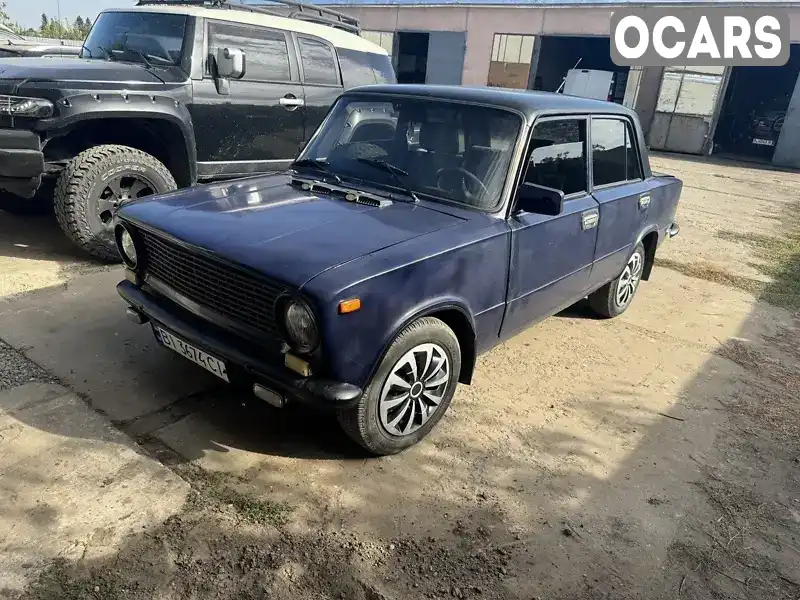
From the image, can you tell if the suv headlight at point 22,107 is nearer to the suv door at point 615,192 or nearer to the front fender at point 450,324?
the front fender at point 450,324

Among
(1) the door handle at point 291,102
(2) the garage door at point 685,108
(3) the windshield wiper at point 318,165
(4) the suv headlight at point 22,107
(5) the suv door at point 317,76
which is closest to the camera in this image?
(3) the windshield wiper at point 318,165

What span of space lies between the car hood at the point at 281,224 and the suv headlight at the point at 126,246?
0.11 meters

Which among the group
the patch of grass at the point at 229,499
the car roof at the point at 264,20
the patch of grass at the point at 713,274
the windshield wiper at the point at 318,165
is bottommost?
the patch of grass at the point at 713,274

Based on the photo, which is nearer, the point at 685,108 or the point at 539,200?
the point at 539,200

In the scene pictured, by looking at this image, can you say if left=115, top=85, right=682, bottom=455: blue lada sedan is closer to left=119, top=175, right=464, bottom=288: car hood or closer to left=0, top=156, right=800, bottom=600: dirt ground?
left=119, top=175, right=464, bottom=288: car hood

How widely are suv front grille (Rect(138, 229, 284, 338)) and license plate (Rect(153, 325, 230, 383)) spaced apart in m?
0.21

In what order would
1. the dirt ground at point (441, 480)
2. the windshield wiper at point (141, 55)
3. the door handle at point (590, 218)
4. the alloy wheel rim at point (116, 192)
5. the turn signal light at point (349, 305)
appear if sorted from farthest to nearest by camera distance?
the windshield wiper at point (141, 55) < the alloy wheel rim at point (116, 192) < the door handle at point (590, 218) < the turn signal light at point (349, 305) < the dirt ground at point (441, 480)

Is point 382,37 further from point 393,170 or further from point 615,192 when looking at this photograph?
point 393,170

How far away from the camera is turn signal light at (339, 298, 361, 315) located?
8.42ft

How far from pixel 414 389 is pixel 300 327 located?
78 cm

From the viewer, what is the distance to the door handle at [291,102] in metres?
6.34

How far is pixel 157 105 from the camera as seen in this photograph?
5344mm

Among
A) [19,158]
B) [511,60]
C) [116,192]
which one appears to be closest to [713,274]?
[116,192]

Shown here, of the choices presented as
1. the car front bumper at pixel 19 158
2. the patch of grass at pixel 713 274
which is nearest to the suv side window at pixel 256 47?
the car front bumper at pixel 19 158
